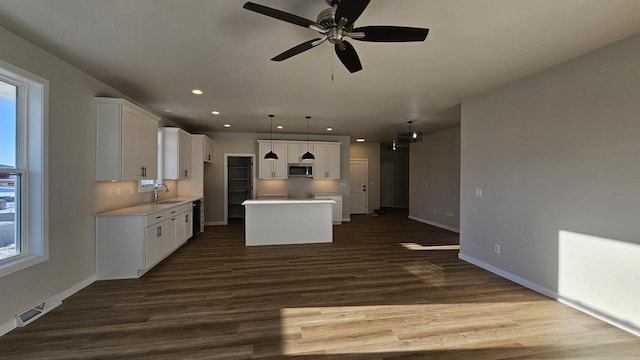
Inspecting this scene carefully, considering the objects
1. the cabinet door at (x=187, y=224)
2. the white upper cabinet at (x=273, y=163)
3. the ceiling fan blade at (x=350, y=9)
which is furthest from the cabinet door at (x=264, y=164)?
the ceiling fan blade at (x=350, y=9)

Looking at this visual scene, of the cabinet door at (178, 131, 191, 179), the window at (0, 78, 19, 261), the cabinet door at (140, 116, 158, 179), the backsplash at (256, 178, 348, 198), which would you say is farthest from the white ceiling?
the backsplash at (256, 178, 348, 198)

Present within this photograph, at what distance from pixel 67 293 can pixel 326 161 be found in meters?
6.20

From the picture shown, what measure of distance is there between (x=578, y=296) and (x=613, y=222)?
2.92 ft

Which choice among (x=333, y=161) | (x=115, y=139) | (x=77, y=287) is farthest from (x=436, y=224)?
(x=77, y=287)

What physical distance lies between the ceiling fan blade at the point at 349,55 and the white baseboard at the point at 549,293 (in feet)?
11.2

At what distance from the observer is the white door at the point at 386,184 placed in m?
11.9

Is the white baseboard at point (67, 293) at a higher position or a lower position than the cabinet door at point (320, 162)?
lower

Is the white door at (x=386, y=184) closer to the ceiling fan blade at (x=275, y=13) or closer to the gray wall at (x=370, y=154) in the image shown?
the gray wall at (x=370, y=154)

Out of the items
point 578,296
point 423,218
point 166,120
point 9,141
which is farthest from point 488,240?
point 166,120

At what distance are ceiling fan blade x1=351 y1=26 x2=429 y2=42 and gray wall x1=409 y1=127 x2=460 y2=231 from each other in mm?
5770

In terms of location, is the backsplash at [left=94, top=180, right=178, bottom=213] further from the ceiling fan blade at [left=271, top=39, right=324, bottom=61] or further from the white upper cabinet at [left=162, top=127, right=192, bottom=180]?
the ceiling fan blade at [left=271, top=39, right=324, bottom=61]

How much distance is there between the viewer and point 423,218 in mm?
8539

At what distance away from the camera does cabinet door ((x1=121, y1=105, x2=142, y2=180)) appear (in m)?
3.80

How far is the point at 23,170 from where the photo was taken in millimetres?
2691
